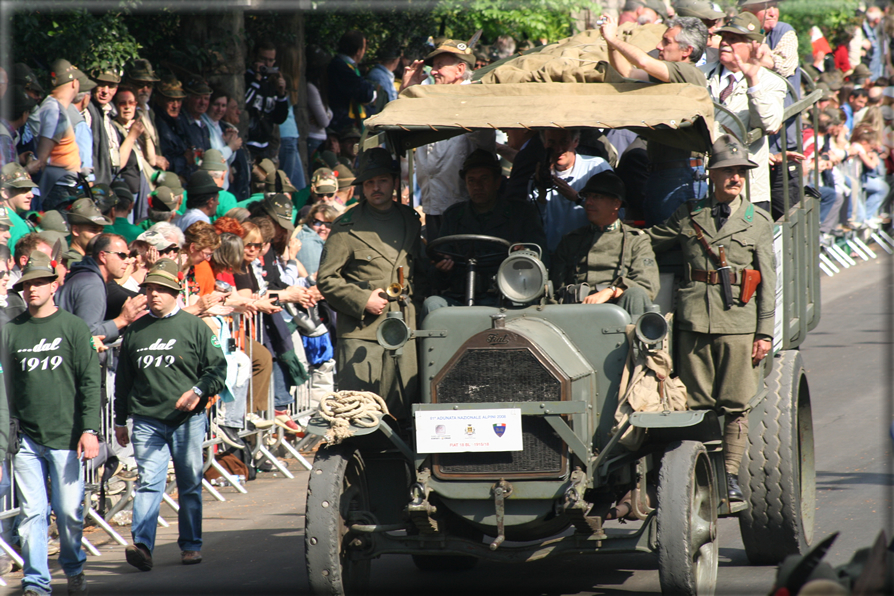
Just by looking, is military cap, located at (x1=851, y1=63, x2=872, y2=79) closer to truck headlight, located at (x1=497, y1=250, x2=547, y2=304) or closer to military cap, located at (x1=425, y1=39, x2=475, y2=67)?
military cap, located at (x1=425, y1=39, x2=475, y2=67)

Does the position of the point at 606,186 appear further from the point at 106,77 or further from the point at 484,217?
the point at 106,77

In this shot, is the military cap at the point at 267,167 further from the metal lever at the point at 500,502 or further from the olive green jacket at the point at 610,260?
the metal lever at the point at 500,502

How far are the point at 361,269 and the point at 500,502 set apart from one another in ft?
5.55

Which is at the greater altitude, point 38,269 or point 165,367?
point 38,269

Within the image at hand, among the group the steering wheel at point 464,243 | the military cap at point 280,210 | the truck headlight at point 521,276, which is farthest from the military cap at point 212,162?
the truck headlight at point 521,276

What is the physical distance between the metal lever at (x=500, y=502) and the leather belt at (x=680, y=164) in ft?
8.22

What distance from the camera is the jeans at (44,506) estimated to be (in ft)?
22.1

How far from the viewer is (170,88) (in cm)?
1232

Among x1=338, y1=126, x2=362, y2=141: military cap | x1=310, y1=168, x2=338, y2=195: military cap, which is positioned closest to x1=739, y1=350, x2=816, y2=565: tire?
x1=310, y1=168, x2=338, y2=195: military cap

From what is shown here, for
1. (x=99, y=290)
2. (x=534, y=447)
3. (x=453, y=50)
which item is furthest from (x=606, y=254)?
(x=99, y=290)

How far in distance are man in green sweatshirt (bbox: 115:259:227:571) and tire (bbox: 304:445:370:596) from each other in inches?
66.0

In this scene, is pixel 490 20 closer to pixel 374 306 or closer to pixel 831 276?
pixel 831 276

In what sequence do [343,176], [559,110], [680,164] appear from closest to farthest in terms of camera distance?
[559,110] < [680,164] < [343,176]

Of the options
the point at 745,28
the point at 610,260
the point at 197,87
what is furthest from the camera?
the point at 197,87
